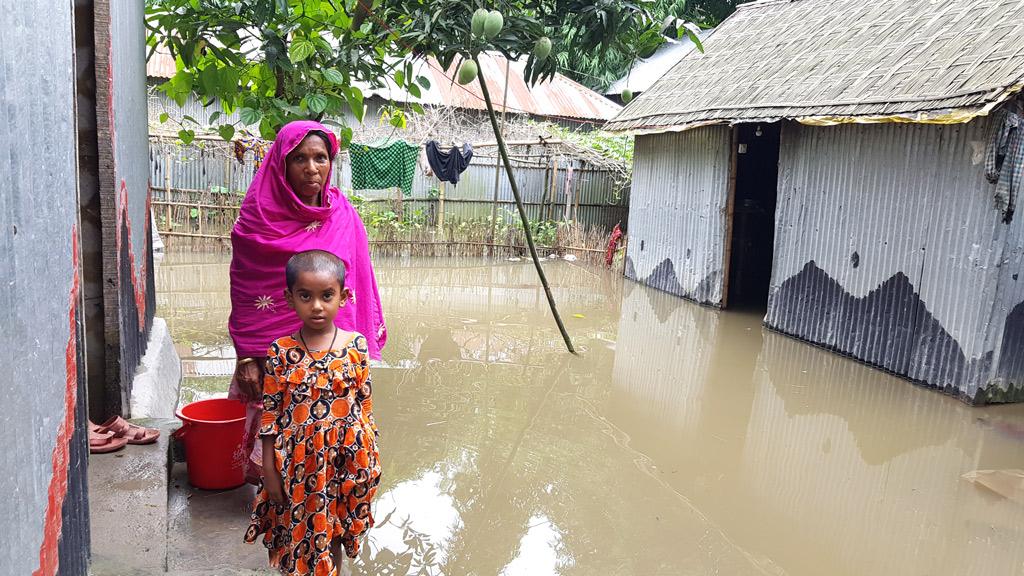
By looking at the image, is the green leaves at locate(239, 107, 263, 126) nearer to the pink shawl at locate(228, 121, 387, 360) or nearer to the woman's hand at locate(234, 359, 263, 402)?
the pink shawl at locate(228, 121, 387, 360)

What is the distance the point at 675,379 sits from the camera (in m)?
7.07

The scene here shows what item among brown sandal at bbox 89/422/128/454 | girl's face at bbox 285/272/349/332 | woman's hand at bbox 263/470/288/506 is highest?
girl's face at bbox 285/272/349/332

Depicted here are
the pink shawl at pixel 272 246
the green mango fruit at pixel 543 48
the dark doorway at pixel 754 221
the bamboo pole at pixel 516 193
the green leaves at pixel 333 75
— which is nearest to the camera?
the pink shawl at pixel 272 246

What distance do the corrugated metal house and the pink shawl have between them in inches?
211

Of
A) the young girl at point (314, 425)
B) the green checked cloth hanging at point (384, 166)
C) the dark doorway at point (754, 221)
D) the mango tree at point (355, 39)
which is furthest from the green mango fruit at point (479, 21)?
the green checked cloth hanging at point (384, 166)

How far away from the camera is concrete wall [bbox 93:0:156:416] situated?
3.75 m

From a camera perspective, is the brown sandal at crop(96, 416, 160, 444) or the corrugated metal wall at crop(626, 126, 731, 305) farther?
the corrugated metal wall at crop(626, 126, 731, 305)

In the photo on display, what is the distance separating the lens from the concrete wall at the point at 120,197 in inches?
148

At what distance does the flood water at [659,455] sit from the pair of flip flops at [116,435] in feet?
2.43

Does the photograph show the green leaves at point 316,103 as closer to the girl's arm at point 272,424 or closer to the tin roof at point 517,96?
the girl's arm at point 272,424

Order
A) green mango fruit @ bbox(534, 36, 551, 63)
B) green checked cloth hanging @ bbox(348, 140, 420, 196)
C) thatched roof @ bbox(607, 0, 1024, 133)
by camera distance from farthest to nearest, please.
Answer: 1. green checked cloth hanging @ bbox(348, 140, 420, 196)
2. thatched roof @ bbox(607, 0, 1024, 133)
3. green mango fruit @ bbox(534, 36, 551, 63)

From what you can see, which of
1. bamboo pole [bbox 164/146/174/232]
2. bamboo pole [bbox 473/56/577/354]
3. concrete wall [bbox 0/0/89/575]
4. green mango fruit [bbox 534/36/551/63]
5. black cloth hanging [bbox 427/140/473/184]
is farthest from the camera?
black cloth hanging [bbox 427/140/473/184]

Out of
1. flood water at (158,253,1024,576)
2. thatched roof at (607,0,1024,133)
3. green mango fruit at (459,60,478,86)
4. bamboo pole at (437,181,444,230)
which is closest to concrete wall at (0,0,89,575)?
flood water at (158,253,1024,576)

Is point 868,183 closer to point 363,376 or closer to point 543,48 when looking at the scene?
point 543,48
